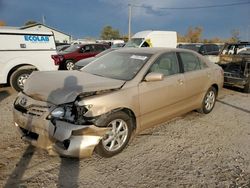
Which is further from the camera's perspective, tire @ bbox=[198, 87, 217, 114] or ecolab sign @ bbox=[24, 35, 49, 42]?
ecolab sign @ bbox=[24, 35, 49, 42]

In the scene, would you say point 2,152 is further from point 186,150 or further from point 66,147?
point 186,150

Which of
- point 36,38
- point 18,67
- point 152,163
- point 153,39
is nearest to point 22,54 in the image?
point 18,67

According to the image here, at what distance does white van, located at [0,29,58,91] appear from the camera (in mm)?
7406

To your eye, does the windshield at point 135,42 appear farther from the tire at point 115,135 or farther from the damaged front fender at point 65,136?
the damaged front fender at point 65,136

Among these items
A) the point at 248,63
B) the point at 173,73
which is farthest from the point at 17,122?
the point at 248,63

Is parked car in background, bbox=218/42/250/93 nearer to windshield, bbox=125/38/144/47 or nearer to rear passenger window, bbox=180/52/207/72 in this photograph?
rear passenger window, bbox=180/52/207/72

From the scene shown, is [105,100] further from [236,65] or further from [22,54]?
[236,65]

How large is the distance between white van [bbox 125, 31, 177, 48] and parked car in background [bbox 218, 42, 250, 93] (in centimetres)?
798

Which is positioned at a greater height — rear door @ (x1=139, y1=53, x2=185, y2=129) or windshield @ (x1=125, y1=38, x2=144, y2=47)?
windshield @ (x1=125, y1=38, x2=144, y2=47)

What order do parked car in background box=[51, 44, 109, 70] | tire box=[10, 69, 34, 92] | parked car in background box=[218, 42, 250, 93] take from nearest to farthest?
1. tire box=[10, 69, 34, 92]
2. parked car in background box=[218, 42, 250, 93]
3. parked car in background box=[51, 44, 109, 70]

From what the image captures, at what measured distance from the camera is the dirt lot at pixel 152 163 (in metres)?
3.09

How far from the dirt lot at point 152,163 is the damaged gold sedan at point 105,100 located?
0.28 meters

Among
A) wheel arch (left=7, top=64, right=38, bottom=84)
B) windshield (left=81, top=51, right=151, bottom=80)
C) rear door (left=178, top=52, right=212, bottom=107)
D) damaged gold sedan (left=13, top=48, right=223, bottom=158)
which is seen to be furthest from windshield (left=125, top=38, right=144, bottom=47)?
windshield (left=81, top=51, right=151, bottom=80)

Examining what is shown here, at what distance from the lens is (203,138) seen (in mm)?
4480
